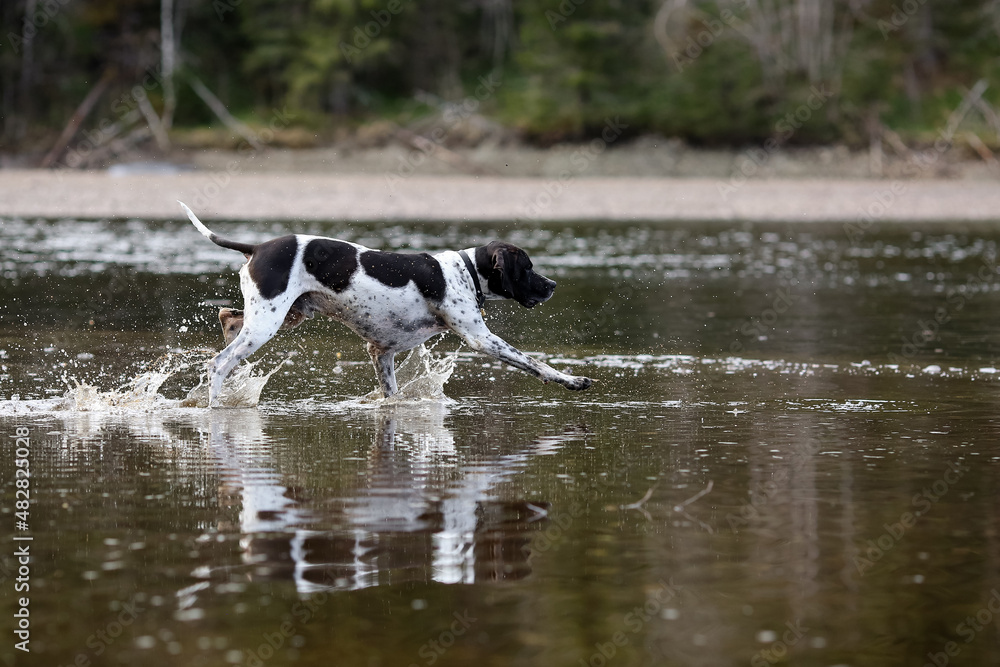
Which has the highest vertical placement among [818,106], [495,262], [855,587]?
[818,106]

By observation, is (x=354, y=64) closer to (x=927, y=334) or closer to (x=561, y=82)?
(x=561, y=82)

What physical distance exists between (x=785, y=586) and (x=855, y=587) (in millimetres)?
222

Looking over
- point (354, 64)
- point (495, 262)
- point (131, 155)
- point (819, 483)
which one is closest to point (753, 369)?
point (495, 262)

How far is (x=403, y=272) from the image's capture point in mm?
8086

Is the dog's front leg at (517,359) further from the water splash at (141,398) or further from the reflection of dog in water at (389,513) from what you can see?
the water splash at (141,398)

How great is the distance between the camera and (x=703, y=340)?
1128 centimetres

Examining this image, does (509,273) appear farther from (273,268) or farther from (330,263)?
(273,268)

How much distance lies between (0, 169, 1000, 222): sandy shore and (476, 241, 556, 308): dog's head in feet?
52.3

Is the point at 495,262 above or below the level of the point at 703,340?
above

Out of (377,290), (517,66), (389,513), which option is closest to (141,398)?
(377,290)

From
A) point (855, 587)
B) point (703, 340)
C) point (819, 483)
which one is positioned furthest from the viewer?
point (703, 340)

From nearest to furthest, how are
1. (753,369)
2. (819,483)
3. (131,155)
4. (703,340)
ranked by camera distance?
(819,483) < (753,369) < (703,340) < (131,155)

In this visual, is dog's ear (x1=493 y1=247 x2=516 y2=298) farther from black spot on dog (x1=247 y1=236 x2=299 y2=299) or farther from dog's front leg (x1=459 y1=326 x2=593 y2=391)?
black spot on dog (x1=247 y1=236 x2=299 y2=299)

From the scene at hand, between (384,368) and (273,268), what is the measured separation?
0.92 metres
